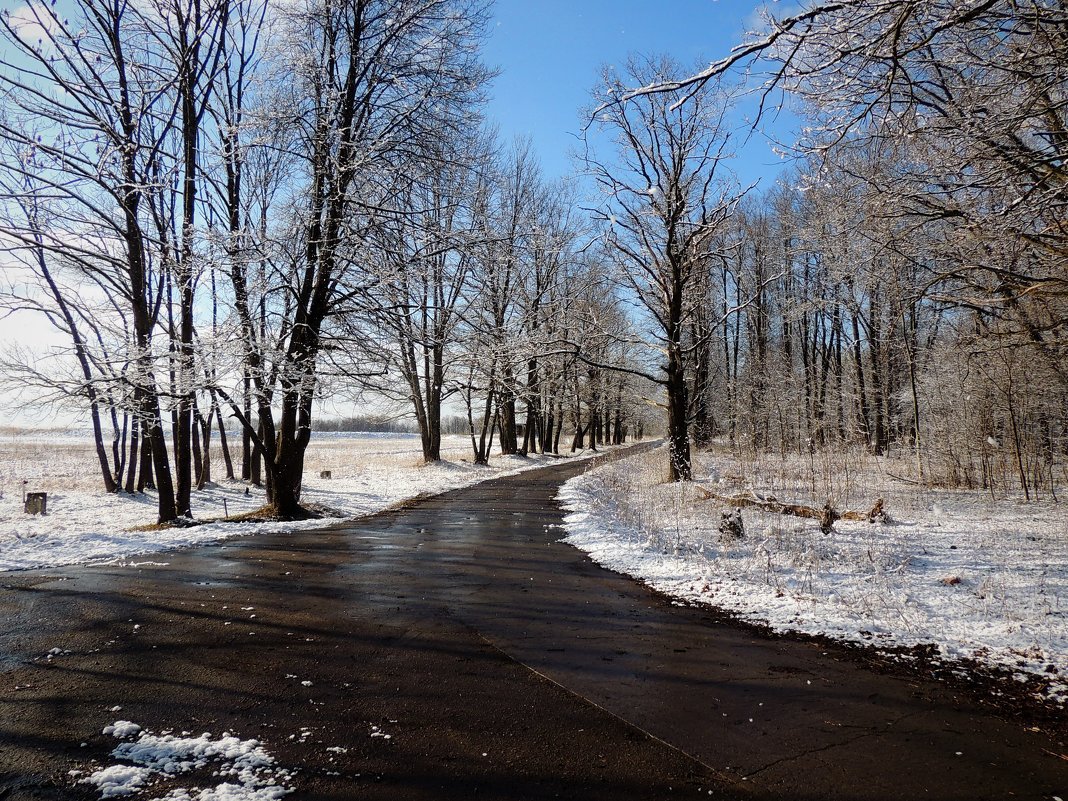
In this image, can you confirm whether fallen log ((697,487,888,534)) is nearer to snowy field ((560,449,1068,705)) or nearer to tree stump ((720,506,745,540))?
snowy field ((560,449,1068,705))

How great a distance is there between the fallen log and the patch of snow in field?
813 cm

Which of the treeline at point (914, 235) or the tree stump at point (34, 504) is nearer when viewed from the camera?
the treeline at point (914, 235)

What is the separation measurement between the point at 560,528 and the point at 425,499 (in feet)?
21.4

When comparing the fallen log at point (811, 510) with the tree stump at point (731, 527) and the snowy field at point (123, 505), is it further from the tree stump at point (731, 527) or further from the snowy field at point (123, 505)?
the snowy field at point (123, 505)

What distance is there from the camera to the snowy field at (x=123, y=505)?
8.23 metres

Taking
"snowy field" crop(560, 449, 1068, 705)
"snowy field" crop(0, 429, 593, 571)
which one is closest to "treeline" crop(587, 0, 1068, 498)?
"snowy field" crop(560, 449, 1068, 705)

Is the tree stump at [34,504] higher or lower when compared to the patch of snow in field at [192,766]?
lower

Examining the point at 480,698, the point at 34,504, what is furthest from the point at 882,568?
the point at 34,504

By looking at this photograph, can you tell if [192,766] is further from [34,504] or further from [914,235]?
[34,504]

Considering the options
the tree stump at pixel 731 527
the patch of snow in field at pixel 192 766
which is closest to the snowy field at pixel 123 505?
the patch of snow in field at pixel 192 766

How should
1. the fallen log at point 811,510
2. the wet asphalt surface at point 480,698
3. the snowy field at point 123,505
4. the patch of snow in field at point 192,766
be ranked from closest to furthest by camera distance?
the patch of snow in field at point 192,766 < the wet asphalt surface at point 480,698 < the snowy field at point 123,505 < the fallen log at point 811,510

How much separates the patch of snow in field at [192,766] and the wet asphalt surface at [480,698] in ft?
0.27

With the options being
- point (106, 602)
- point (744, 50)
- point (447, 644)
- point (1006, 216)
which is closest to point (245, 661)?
point (447, 644)

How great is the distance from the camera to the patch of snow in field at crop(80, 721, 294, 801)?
2652mm
